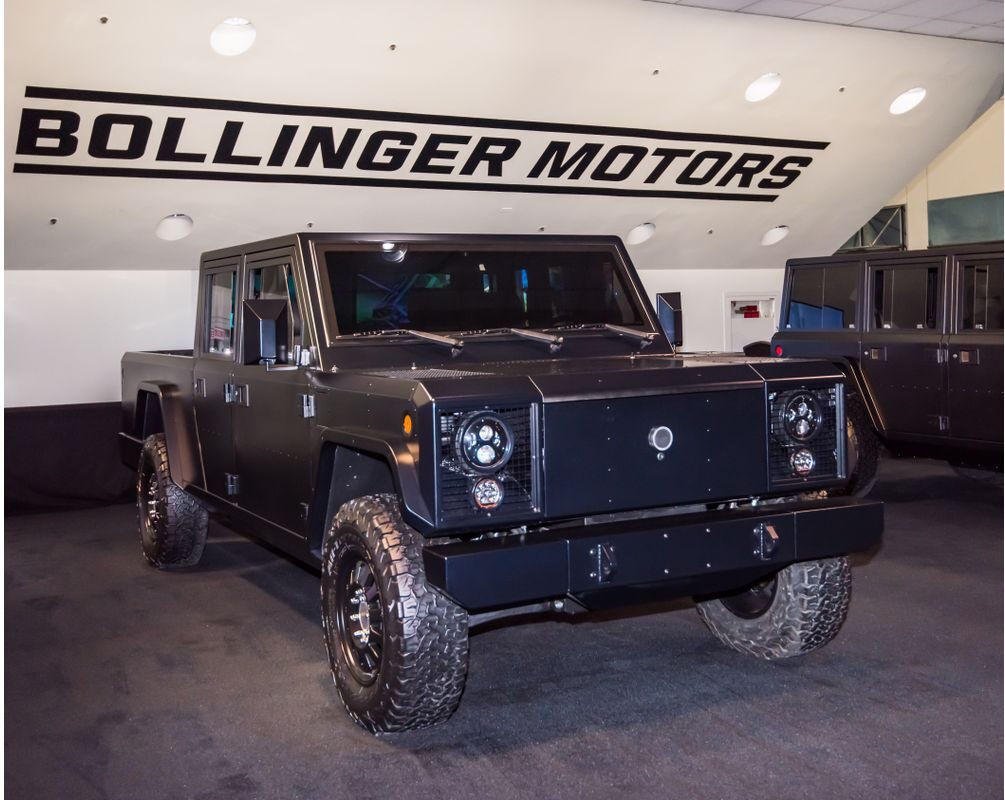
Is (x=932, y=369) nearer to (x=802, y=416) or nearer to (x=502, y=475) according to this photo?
(x=802, y=416)

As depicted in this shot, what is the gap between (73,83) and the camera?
6195mm

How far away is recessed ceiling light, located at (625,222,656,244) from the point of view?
957 centimetres

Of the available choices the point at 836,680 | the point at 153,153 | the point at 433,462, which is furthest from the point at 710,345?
the point at 433,462

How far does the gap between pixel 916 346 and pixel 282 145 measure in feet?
13.6

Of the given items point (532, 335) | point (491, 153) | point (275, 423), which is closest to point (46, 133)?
point (491, 153)

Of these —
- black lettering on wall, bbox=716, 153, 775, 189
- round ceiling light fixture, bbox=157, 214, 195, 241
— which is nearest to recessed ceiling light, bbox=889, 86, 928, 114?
black lettering on wall, bbox=716, 153, 775, 189

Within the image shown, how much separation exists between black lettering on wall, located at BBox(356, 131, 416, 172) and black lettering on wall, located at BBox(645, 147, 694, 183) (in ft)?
6.75

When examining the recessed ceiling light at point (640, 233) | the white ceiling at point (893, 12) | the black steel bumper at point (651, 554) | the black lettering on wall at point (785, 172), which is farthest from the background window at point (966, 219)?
the black steel bumper at point (651, 554)

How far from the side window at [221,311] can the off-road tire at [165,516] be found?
26.5 inches

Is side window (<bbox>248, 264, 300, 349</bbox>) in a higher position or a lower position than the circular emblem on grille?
higher

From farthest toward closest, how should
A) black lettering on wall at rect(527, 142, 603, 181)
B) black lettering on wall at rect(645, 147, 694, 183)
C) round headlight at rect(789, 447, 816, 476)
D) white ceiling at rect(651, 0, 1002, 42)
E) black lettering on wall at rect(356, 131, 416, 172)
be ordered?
black lettering on wall at rect(645, 147, 694, 183), black lettering on wall at rect(527, 142, 603, 181), black lettering on wall at rect(356, 131, 416, 172), white ceiling at rect(651, 0, 1002, 42), round headlight at rect(789, 447, 816, 476)

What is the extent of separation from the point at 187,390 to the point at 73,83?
2.06m

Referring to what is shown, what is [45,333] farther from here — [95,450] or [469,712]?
[469,712]

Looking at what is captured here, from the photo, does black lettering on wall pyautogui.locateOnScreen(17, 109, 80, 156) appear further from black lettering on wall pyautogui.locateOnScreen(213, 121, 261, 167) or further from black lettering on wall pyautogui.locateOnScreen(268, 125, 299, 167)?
black lettering on wall pyautogui.locateOnScreen(268, 125, 299, 167)
